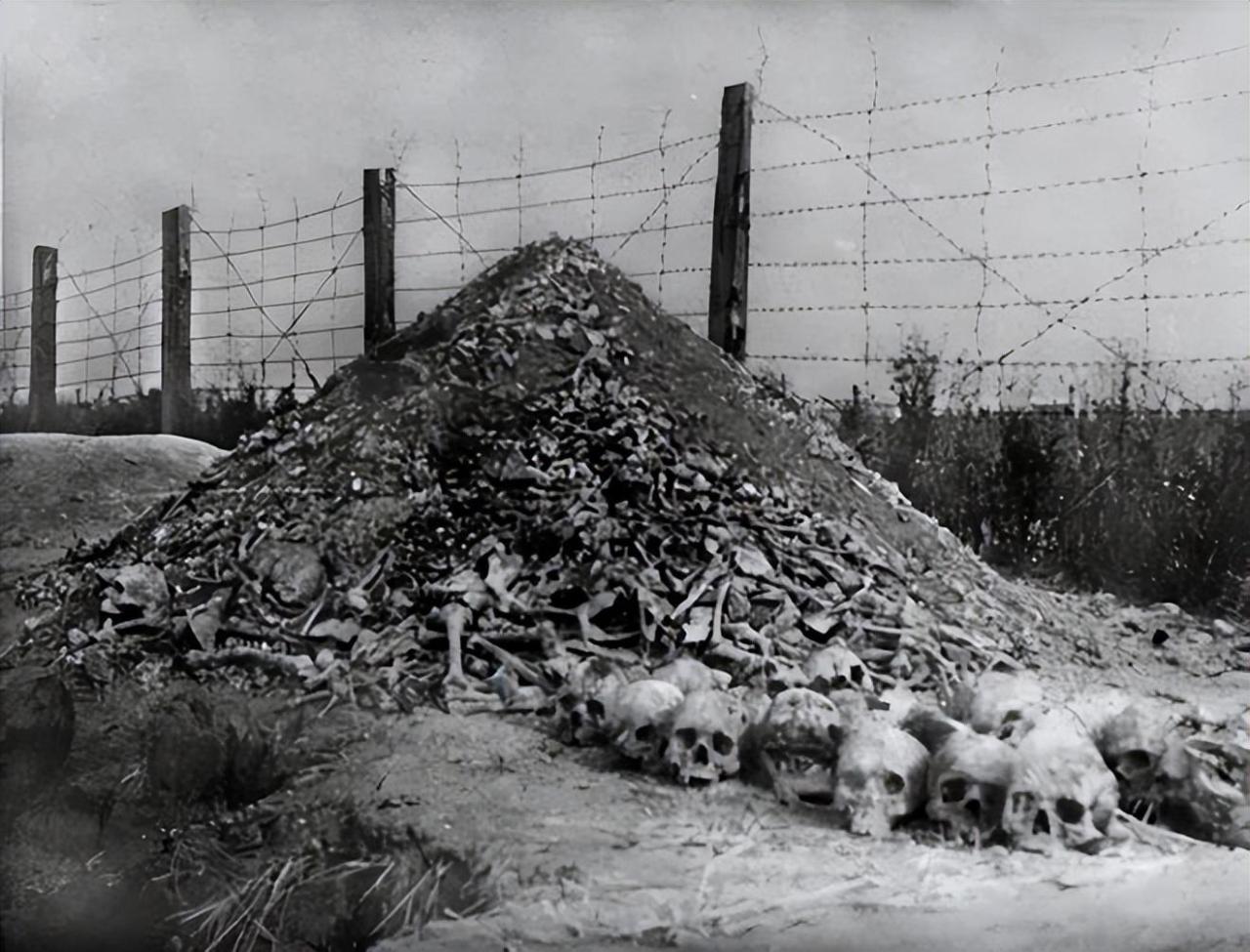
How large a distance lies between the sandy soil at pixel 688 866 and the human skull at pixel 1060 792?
41mm

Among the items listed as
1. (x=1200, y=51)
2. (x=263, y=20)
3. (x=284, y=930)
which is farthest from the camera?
(x=1200, y=51)

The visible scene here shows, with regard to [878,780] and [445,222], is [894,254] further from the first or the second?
[878,780]

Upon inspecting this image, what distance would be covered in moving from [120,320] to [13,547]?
1.86 ft

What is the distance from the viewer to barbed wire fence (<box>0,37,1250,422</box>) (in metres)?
2.12

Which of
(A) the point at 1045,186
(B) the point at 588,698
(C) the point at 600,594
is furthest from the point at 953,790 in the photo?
(A) the point at 1045,186

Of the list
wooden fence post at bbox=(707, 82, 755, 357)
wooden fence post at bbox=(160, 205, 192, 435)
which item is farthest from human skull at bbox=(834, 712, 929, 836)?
wooden fence post at bbox=(160, 205, 192, 435)

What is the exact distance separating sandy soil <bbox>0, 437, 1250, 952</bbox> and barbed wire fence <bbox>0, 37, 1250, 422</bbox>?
790 millimetres

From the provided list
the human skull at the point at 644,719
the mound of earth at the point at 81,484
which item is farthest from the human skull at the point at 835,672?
the mound of earth at the point at 81,484

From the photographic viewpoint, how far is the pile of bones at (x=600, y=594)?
1.82m

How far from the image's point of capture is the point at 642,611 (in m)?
2.13

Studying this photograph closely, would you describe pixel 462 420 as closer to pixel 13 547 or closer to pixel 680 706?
pixel 680 706

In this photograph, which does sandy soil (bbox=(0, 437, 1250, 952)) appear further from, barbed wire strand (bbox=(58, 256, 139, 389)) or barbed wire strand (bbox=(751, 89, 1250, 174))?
barbed wire strand (bbox=(751, 89, 1250, 174))

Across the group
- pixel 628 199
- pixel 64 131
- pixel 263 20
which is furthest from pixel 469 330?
pixel 64 131

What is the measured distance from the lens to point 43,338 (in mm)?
2225
